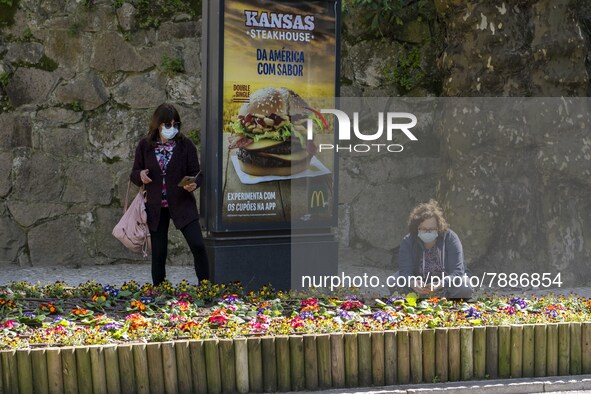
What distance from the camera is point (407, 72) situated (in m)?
11.6

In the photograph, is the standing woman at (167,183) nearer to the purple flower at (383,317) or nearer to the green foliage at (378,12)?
the purple flower at (383,317)

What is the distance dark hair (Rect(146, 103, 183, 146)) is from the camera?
8641 millimetres

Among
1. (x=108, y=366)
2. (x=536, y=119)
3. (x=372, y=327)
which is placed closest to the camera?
(x=108, y=366)

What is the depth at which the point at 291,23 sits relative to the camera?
9.10m

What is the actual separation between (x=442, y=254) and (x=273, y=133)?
2.05 meters

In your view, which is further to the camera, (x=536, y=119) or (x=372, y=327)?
(x=536, y=119)

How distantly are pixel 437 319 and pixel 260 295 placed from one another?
5.85 ft

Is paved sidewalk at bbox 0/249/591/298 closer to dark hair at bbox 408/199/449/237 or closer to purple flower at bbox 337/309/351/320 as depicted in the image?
dark hair at bbox 408/199/449/237

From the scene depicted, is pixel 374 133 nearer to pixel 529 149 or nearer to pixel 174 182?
pixel 529 149

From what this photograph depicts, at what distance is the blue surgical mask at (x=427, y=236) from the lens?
7.63 metres

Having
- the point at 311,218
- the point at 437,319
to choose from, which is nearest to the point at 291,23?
the point at 311,218

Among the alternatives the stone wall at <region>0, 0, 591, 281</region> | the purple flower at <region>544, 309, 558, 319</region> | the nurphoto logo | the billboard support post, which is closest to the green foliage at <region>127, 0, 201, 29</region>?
the stone wall at <region>0, 0, 591, 281</region>

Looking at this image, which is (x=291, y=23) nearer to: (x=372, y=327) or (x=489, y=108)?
(x=489, y=108)

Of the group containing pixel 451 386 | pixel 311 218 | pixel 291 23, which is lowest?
pixel 451 386
